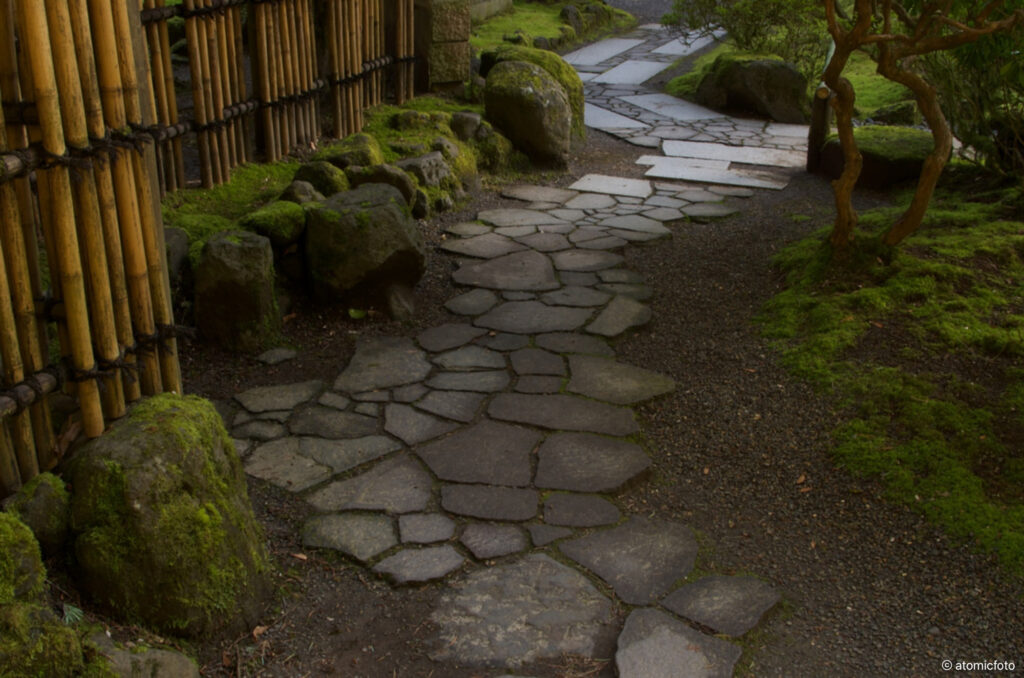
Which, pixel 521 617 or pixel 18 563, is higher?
A: pixel 18 563

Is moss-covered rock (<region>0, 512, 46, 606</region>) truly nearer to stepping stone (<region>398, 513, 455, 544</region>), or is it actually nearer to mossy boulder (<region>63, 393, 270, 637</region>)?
mossy boulder (<region>63, 393, 270, 637</region>)

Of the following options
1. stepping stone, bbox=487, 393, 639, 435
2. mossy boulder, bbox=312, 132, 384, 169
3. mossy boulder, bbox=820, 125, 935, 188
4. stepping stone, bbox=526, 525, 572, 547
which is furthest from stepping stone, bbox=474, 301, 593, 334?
mossy boulder, bbox=820, 125, 935, 188

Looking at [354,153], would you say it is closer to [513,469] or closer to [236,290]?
[236,290]

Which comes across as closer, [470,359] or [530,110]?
[470,359]

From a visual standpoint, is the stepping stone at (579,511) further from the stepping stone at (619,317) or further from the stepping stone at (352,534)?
the stepping stone at (619,317)

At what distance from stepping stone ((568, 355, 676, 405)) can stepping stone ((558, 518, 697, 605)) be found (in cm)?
108

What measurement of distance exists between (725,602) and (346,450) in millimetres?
1848

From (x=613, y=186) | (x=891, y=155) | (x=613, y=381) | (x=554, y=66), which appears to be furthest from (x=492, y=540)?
(x=554, y=66)

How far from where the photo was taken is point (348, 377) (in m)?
4.97

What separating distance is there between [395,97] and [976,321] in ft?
19.3

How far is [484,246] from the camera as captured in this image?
696 cm

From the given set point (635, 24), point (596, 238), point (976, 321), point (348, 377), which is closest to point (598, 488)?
point (348, 377)

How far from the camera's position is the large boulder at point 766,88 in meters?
11.4

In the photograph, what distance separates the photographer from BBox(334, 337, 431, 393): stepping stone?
4910 mm
